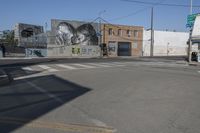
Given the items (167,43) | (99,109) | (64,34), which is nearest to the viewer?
(99,109)

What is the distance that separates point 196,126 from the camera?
6.50 m

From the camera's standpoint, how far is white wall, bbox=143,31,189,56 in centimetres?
6750

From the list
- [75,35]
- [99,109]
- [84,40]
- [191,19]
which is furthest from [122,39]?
[99,109]

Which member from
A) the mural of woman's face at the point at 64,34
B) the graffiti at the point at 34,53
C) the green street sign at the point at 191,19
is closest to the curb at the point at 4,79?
the green street sign at the point at 191,19

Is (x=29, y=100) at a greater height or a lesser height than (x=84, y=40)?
lesser

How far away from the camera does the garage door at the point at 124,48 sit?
63.5m

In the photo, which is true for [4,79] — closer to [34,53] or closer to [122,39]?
[34,53]

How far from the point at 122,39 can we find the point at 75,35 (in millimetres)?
10381

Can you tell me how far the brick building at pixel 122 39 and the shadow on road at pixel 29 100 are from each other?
4867 cm

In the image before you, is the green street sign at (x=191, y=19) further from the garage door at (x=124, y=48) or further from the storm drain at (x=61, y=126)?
the storm drain at (x=61, y=126)

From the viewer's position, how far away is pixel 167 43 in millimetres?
72562

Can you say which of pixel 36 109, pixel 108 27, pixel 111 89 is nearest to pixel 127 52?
pixel 108 27

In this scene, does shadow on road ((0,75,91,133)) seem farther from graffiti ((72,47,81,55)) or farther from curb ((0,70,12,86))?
graffiti ((72,47,81,55))

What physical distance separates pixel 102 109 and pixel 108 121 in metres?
1.29
